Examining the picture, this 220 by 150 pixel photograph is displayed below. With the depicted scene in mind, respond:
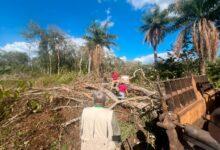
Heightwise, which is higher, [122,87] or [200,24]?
[200,24]

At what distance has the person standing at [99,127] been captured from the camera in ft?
11.7

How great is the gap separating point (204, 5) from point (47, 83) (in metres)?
16.3

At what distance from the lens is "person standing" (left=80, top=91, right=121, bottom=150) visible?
356cm

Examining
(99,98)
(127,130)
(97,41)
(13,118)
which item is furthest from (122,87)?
(97,41)

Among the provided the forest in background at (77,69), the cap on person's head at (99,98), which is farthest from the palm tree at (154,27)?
the cap on person's head at (99,98)

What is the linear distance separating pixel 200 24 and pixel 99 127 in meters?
19.2

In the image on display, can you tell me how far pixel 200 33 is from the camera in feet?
→ 67.4

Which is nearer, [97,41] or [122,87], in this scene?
[122,87]

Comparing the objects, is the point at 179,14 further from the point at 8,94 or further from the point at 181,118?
the point at 181,118

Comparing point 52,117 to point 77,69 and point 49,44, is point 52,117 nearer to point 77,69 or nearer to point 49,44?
point 77,69

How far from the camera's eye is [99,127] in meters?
3.58

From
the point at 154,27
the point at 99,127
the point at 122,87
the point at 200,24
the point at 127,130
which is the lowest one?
the point at 127,130

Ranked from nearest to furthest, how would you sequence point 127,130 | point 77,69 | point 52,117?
point 52,117 < point 127,130 < point 77,69

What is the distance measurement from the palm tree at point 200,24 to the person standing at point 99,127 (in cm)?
1717
